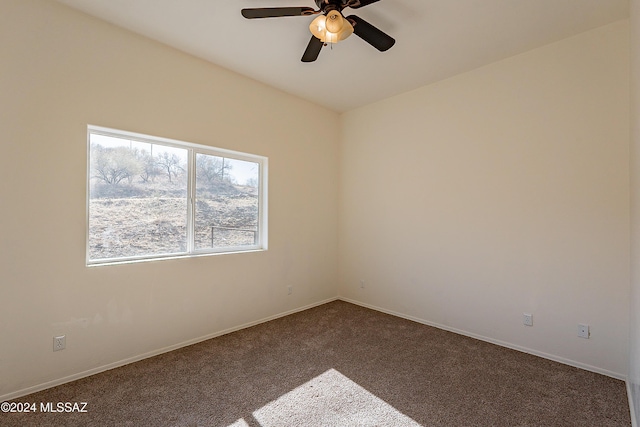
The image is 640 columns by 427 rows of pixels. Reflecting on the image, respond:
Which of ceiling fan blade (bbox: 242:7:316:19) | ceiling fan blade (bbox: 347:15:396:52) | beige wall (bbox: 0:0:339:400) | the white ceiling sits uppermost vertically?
the white ceiling

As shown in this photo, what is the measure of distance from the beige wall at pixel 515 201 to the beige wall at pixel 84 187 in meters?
1.72

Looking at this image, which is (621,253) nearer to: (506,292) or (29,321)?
(506,292)

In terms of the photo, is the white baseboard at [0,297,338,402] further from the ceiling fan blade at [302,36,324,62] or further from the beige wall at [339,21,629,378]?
the ceiling fan blade at [302,36,324,62]

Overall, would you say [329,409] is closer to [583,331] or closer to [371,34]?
[583,331]

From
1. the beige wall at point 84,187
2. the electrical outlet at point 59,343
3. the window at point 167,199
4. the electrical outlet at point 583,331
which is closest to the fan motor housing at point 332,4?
the beige wall at point 84,187

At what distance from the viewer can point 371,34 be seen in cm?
205

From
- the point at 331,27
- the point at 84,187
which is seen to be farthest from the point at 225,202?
the point at 331,27

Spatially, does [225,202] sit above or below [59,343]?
above

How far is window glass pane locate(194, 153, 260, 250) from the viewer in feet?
10.3

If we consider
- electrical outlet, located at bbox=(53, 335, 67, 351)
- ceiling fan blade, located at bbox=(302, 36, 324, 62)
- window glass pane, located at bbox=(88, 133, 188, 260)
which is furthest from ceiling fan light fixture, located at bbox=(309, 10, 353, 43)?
electrical outlet, located at bbox=(53, 335, 67, 351)

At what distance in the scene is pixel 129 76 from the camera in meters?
2.54

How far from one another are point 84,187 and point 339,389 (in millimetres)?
2474

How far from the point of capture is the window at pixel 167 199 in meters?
2.51

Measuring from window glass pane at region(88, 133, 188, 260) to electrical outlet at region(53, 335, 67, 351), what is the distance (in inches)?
23.7
